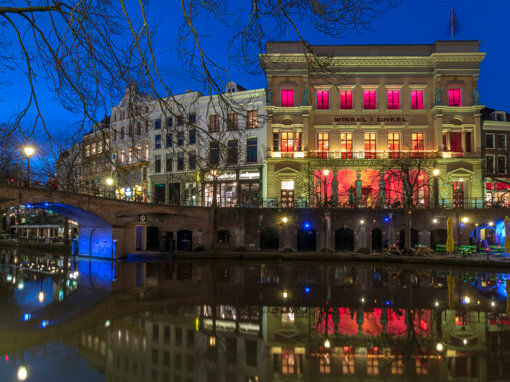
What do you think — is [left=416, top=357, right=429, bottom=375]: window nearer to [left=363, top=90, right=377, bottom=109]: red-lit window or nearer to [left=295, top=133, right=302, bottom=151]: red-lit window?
[left=295, top=133, right=302, bottom=151]: red-lit window

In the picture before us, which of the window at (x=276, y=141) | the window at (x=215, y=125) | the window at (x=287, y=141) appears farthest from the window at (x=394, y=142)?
the window at (x=215, y=125)

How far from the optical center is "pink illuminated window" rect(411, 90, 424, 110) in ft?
133

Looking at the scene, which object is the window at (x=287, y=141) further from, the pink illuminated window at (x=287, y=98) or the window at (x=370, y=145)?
the window at (x=370, y=145)

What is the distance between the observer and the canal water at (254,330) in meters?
7.89

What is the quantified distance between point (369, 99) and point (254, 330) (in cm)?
3496

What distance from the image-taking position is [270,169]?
129 feet

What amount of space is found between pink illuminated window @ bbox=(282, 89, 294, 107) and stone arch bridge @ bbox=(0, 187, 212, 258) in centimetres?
1429

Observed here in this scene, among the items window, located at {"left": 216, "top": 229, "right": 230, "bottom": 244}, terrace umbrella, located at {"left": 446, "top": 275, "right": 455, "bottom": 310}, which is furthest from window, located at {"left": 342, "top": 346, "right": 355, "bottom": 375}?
window, located at {"left": 216, "top": 229, "right": 230, "bottom": 244}

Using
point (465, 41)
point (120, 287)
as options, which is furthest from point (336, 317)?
point (465, 41)

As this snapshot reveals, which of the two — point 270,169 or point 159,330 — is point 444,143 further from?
point 159,330

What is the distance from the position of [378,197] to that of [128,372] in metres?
33.3

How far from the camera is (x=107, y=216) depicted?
93.8ft

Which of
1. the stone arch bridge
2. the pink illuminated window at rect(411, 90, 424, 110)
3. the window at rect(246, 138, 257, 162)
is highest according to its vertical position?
the pink illuminated window at rect(411, 90, 424, 110)

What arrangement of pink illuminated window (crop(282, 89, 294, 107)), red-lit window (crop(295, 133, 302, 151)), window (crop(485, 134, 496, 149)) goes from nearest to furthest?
red-lit window (crop(295, 133, 302, 151)) < pink illuminated window (crop(282, 89, 294, 107)) < window (crop(485, 134, 496, 149))
